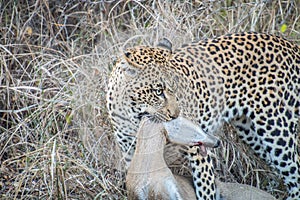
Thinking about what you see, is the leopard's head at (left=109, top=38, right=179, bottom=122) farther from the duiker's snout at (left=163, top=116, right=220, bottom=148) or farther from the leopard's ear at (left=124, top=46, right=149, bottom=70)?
the duiker's snout at (left=163, top=116, right=220, bottom=148)

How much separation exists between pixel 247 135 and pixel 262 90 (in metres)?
0.48

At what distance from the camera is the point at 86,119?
7.02 metres

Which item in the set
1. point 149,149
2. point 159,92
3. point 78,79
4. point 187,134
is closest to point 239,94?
point 159,92

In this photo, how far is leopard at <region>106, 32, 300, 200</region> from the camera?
618cm

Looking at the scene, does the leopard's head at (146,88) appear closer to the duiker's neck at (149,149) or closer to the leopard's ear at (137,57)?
the leopard's ear at (137,57)

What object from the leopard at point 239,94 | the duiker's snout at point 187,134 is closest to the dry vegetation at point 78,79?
the leopard at point 239,94

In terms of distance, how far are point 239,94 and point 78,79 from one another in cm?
174

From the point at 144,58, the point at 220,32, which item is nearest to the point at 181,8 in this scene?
the point at 220,32

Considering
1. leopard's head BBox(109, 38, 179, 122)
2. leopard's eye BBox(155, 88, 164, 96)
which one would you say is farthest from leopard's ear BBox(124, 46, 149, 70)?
leopard's eye BBox(155, 88, 164, 96)

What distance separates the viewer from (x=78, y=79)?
23.8 feet

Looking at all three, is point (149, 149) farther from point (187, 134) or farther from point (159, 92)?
point (159, 92)

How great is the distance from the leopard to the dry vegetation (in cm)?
34

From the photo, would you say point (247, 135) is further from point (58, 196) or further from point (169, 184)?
point (58, 196)

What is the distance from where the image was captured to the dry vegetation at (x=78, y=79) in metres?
6.55
